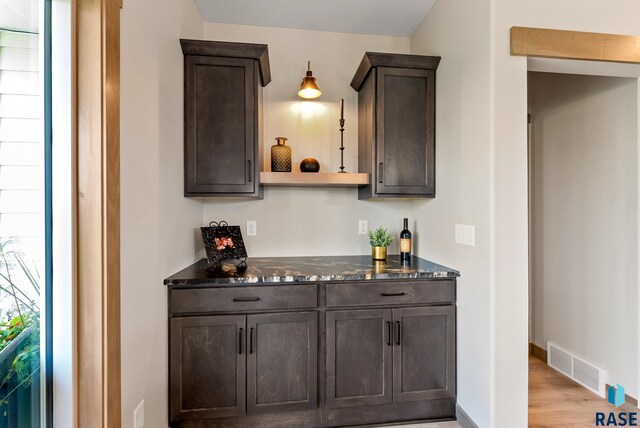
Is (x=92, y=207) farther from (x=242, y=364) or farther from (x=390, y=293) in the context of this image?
(x=390, y=293)

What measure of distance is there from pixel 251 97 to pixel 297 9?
2.68 ft

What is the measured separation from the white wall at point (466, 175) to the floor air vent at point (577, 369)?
44.6 inches

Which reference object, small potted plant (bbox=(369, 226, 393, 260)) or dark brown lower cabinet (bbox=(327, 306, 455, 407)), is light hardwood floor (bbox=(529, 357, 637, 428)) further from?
small potted plant (bbox=(369, 226, 393, 260))

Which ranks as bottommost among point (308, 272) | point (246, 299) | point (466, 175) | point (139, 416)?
point (139, 416)

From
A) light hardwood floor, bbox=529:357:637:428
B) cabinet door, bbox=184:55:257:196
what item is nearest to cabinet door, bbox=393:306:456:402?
light hardwood floor, bbox=529:357:637:428

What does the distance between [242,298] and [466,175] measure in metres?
1.47

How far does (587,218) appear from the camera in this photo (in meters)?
2.41

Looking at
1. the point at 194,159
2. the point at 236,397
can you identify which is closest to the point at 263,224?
the point at 194,159

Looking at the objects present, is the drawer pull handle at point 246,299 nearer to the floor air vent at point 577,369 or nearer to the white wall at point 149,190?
the white wall at point 149,190

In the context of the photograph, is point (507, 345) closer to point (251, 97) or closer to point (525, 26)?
point (525, 26)

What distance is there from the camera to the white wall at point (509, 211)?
1677 mm

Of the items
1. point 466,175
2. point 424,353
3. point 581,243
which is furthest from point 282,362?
point 581,243

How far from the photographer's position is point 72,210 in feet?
3.72

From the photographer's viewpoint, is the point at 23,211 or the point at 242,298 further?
the point at 242,298
